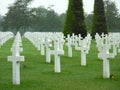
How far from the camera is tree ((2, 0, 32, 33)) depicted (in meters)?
79.5

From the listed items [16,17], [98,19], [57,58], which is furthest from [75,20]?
[16,17]

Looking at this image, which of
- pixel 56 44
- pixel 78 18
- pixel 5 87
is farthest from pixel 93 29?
pixel 5 87

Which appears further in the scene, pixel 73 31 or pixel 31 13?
pixel 31 13

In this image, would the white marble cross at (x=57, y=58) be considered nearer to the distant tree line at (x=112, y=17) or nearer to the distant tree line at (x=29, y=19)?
the distant tree line at (x=112, y=17)

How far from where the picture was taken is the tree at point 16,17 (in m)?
79.5

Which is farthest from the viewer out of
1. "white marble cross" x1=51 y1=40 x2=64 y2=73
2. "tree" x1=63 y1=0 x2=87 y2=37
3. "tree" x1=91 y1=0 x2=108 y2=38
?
"tree" x1=91 y1=0 x2=108 y2=38

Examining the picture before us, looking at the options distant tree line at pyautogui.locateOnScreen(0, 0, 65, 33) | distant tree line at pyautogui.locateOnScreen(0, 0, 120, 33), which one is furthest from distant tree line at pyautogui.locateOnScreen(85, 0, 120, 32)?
distant tree line at pyautogui.locateOnScreen(0, 0, 65, 33)

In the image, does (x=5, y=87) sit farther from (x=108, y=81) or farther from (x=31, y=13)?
(x=31, y=13)

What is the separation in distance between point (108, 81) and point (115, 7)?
71.2 metres

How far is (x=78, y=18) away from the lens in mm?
37312

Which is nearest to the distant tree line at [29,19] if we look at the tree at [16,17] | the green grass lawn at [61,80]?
the tree at [16,17]

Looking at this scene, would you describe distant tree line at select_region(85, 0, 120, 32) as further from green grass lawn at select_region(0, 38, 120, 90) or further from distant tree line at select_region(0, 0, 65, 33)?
green grass lawn at select_region(0, 38, 120, 90)

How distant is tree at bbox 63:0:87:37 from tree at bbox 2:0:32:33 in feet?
140

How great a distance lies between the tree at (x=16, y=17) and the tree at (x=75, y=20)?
4271 centimetres
